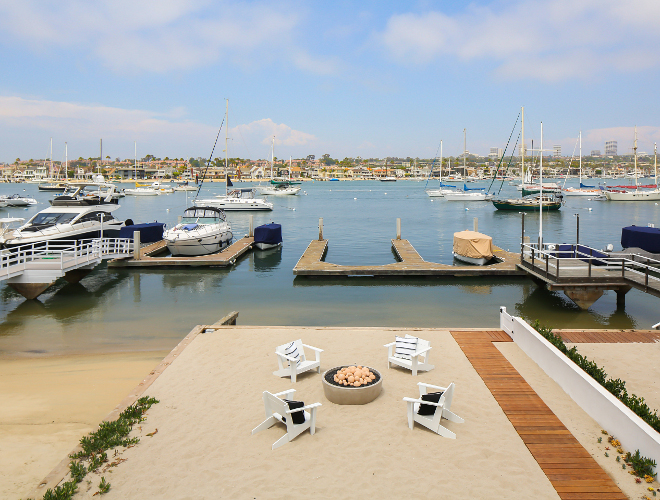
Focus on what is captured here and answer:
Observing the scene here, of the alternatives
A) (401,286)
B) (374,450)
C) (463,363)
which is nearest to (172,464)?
(374,450)

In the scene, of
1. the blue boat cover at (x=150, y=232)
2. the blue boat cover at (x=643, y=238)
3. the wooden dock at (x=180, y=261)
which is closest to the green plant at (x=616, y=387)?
the blue boat cover at (x=643, y=238)

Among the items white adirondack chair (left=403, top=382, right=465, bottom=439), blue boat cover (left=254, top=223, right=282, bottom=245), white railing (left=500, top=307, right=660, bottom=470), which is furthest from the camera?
blue boat cover (left=254, top=223, right=282, bottom=245)

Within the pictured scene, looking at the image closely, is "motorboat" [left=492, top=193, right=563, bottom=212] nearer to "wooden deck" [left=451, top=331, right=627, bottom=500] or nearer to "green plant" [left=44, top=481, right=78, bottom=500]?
"wooden deck" [left=451, top=331, right=627, bottom=500]

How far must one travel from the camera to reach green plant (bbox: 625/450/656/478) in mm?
5430

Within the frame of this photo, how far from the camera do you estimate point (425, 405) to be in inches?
261

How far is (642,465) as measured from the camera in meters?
5.50

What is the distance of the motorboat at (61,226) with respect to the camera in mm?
21797

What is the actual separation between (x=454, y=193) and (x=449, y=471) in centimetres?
8387

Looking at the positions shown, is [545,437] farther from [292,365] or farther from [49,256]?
[49,256]

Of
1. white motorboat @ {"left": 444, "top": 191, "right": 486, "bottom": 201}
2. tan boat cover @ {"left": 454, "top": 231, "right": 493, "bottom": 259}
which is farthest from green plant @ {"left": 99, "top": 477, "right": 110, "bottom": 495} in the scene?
white motorboat @ {"left": 444, "top": 191, "right": 486, "bottom": 201}

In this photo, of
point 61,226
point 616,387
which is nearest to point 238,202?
point 61,226

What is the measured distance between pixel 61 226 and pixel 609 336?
23.5m

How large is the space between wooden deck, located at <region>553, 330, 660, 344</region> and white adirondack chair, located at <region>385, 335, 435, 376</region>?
3.88m

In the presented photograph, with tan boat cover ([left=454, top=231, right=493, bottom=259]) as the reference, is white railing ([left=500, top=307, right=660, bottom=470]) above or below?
below
